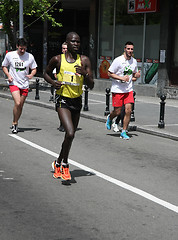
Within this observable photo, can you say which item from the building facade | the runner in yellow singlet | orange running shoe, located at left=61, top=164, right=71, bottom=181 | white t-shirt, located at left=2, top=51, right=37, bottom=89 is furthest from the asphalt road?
the building facade

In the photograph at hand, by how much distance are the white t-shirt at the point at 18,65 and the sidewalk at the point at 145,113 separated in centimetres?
299

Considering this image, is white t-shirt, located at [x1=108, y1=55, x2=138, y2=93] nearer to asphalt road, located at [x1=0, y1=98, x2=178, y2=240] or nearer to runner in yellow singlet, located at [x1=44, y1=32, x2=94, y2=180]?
asphalt road, located at [x1=0, y1=98, x2=178, y2=240]

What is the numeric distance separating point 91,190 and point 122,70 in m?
4.36

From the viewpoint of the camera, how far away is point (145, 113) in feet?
47.3

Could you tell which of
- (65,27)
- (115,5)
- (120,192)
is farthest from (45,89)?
(120,192)

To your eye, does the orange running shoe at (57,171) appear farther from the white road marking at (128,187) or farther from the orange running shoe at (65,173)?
the white road marking at (128,187)

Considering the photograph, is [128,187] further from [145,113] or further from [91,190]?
[145,113]

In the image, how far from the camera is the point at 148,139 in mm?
10328

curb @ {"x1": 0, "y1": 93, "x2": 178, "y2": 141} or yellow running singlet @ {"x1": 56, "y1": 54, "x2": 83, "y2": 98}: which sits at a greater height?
yellow running singlet @ {"x1": 56, "y1": 54, "x2": 83, "y2": 98}

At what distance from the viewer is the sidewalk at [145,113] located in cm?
1119

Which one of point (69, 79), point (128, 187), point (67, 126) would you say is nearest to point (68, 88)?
point (69, 79)

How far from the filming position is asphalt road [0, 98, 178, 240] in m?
4.66

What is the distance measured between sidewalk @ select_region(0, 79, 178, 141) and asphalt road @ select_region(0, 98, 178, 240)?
2.76 ft

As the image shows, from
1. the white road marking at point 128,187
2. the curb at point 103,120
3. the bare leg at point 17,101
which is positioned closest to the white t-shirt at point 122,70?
the curb at point 103,120
